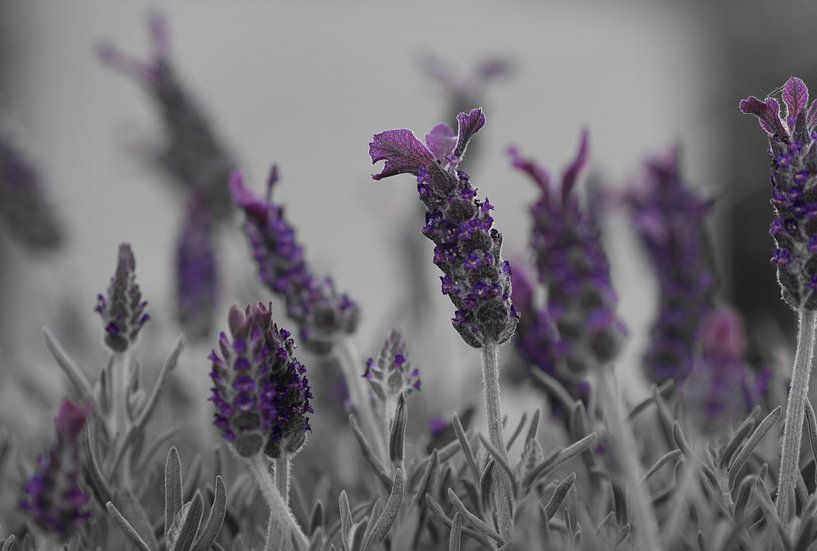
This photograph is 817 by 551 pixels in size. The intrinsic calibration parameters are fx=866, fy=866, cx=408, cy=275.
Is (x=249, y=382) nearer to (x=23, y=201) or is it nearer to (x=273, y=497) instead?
(x=273, y=497)

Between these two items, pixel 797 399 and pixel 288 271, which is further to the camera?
pixel 288 271

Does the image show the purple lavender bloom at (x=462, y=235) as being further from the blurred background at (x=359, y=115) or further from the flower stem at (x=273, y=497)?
the blurred background at (x=359, y=115)

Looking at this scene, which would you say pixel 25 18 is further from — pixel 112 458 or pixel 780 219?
pixel 780 219

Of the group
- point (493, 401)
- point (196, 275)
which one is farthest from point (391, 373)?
point (196, 275)

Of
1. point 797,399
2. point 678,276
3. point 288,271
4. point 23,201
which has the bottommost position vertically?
point 797,399

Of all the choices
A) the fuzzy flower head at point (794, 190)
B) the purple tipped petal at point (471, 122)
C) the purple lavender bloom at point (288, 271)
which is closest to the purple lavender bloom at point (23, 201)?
the purple lavender bloom at point (288, 271)

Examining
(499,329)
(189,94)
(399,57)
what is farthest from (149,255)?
(499,329)
